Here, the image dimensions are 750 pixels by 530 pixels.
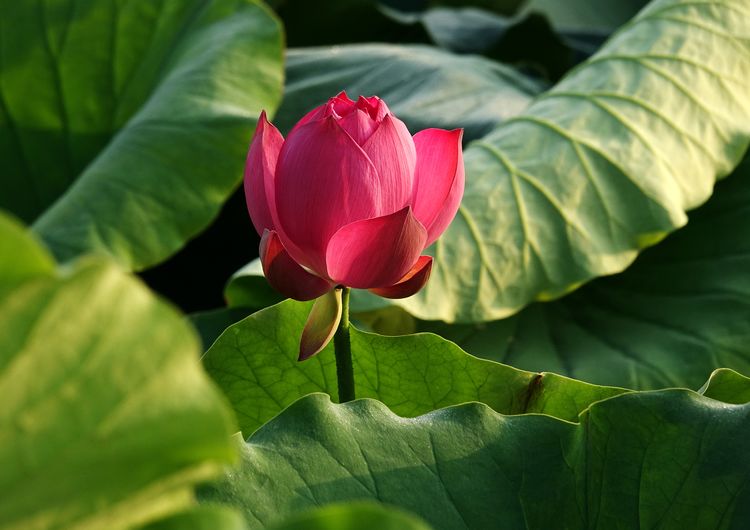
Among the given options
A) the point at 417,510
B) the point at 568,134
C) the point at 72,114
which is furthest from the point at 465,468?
the point at 72,114

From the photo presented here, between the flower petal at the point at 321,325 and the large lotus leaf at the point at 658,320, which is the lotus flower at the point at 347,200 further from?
the large lotus leaf at the point at 658,320

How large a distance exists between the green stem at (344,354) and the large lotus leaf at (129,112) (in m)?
0.57

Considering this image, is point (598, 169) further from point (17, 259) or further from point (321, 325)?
point (17, 259)

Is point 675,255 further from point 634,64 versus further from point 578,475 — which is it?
point 578,475

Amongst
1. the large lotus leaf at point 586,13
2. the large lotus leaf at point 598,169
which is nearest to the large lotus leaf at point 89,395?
the large lotus leaf at point 598,169

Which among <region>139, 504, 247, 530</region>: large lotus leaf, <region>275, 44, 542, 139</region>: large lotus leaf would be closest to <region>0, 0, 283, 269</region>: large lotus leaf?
<region>275, 44, 542, 139</region>: large lotus leaf

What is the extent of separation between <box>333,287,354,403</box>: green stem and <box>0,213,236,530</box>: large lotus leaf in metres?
0.35

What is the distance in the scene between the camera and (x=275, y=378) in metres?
0.82

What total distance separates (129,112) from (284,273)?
953mm

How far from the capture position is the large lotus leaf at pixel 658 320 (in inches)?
45.4

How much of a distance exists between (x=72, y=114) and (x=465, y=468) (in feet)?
3.48

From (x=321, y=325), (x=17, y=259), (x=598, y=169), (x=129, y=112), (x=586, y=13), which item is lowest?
(x=586, y=13)

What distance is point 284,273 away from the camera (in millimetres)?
614

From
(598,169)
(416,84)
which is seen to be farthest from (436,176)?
(416,84)
